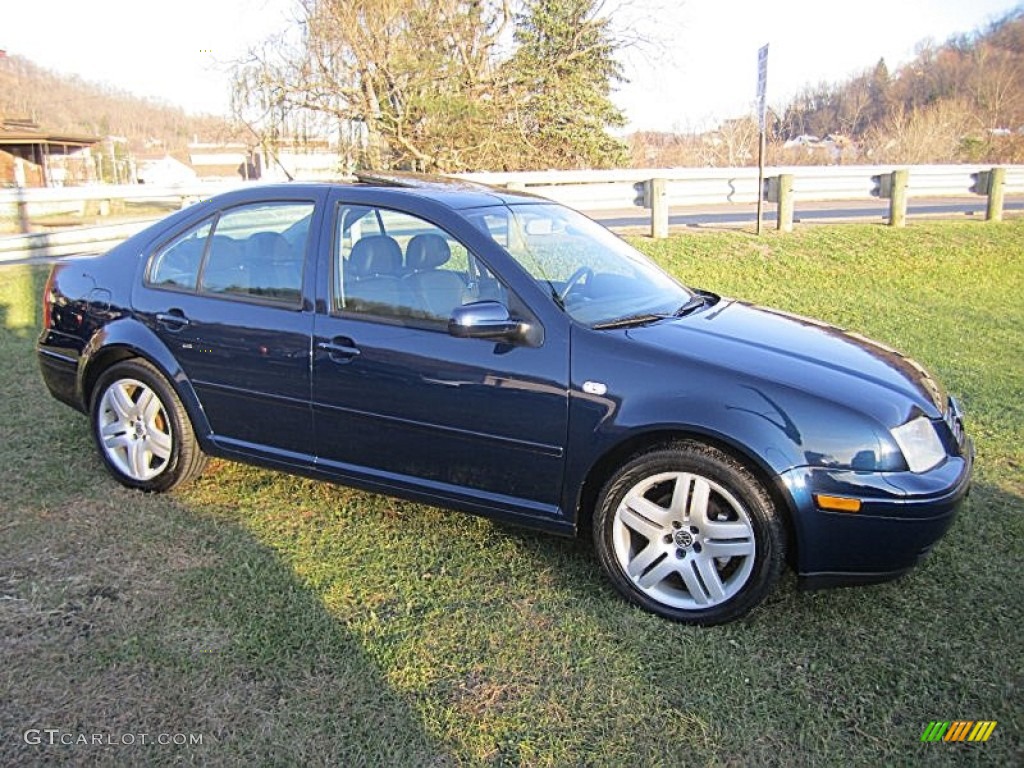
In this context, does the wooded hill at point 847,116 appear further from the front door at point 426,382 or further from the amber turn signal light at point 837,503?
the amber turn signal light at point 837,503

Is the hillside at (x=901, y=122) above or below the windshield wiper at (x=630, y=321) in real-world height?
above

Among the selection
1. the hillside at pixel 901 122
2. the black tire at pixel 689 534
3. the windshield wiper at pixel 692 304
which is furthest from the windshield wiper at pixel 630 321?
the hillside at pixel 901 122

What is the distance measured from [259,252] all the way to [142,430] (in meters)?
1.14

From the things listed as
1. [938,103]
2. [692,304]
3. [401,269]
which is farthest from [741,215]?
[938,103]

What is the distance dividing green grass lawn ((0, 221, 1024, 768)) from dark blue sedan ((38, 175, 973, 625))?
0.26 metres

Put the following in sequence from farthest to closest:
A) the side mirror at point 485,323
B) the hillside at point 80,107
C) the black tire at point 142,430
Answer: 1. the hillside at point 80,107
2. the black tire at point 142,430
3. the side mirror at point 485,323

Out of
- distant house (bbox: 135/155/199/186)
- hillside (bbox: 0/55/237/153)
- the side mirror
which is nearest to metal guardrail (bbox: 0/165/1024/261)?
the side mirror

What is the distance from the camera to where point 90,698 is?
262cm

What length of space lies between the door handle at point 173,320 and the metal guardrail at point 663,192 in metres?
7.24

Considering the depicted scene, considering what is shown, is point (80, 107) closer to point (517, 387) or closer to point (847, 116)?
point (847, 116)

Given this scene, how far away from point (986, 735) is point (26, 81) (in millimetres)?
Answer: 69329

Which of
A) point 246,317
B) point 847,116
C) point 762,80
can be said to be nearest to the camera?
point 246,317
